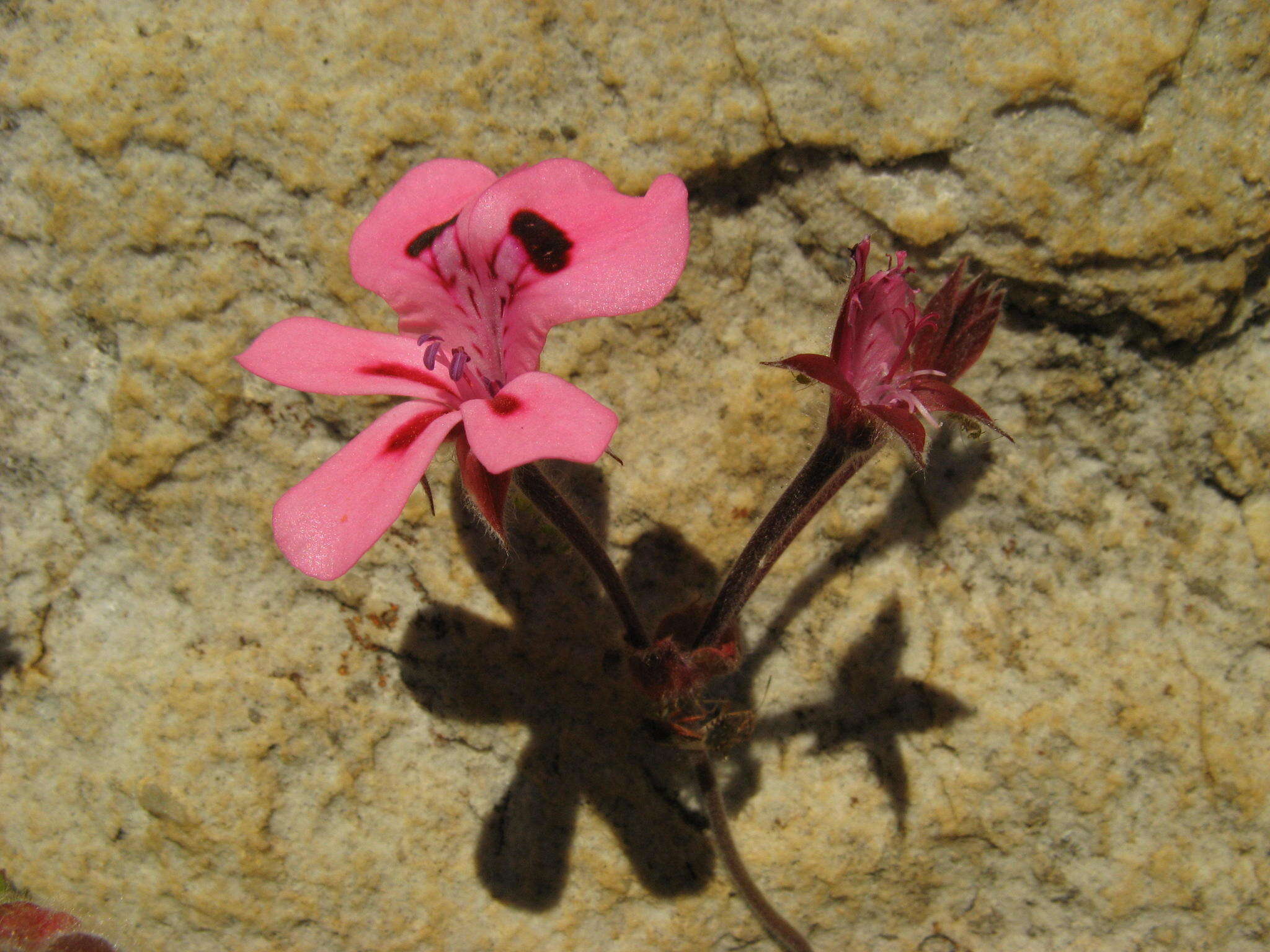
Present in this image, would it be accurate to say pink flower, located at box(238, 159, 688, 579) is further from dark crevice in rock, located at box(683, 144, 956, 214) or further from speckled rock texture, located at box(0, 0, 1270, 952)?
dark crevice in rock, located at box(683, 144, 956, 214)

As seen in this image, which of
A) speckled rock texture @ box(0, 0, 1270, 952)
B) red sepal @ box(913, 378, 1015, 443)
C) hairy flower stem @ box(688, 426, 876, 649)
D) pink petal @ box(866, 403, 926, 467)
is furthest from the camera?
speckled rock texture @ box(0, 0, 1270, 952)

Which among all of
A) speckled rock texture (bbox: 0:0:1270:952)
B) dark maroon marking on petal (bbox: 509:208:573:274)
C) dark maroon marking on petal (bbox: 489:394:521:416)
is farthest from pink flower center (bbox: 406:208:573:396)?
speckled rock texture (bbox: 0:0:1270:952)

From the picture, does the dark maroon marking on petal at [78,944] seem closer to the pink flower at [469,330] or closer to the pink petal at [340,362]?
the pink flower at [469,330]

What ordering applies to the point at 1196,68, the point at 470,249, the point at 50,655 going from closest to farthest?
the point at 470,249 < the point at 1196,68 < the point at 50,655

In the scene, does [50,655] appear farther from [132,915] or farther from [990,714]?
[990,714]

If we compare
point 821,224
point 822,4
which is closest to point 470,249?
point 821,224

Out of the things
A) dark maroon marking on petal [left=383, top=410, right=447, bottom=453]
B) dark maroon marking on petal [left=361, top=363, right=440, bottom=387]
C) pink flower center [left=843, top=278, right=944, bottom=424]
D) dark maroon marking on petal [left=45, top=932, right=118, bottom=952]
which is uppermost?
pink flower center [left=843, top=278, right=944, bottom=424]
